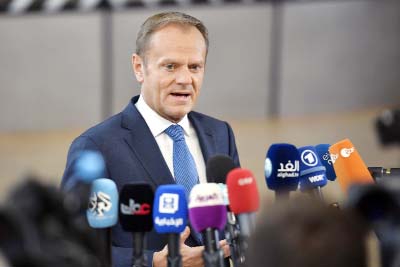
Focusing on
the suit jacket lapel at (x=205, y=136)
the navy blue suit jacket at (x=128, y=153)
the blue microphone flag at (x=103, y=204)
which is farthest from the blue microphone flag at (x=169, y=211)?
the suit jacket lapel at (x=205, y=136)

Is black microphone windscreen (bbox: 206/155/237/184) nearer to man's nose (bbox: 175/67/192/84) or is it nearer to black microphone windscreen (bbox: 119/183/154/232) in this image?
black microphone windscreen (bbox: 119/183/154/232)

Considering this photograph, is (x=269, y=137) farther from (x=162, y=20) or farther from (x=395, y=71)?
(x=162, y=20)

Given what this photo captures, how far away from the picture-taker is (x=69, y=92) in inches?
364

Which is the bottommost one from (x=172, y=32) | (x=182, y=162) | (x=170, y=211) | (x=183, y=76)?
(x=170, y=211)

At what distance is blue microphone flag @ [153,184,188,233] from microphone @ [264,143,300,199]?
27cm

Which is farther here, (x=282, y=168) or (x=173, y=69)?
(x=173, y=69)

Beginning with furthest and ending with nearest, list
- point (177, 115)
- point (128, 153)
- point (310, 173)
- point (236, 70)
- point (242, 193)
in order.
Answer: point (236, 70) → point (177, 115) → point (128, 153) → point (310, 173) → point (242, 193)

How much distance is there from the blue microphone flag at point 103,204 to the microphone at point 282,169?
0.40 metres

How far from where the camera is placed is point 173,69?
3.07m

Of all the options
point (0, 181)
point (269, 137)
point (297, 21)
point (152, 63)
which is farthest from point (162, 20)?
point (297, 21)

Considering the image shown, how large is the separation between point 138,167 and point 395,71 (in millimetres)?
7821

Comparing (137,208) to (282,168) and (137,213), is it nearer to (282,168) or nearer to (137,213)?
(137,213)

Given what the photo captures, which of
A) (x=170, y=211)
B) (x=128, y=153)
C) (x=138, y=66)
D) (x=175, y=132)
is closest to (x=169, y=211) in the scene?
(x=170, y=211)

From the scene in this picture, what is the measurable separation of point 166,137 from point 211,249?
76cm
